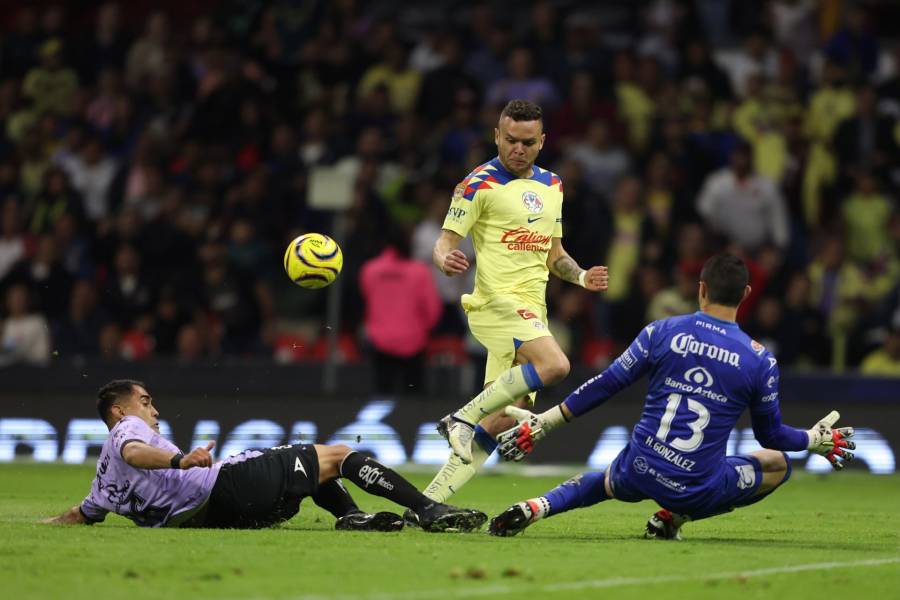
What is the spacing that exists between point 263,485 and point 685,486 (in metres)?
2.53

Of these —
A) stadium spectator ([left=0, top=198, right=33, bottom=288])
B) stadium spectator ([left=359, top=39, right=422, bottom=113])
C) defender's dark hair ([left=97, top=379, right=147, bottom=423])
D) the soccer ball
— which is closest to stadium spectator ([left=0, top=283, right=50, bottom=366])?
stadium spectator ([left=0, top=198, right=33, bottom=288])

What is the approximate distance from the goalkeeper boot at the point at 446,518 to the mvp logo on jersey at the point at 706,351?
65.7 inches

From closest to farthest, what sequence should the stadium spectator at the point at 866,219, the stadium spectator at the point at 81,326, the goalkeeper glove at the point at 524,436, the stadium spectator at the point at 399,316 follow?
the goalkeeper glove at the point at 524,436 → the stadium spectator at the point at 399,316 → the stadium spectator at the point at 81,326 → the stadium spectator at the point at 866,219

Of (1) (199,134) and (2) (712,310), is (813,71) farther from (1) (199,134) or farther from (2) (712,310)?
(2) (712,310)

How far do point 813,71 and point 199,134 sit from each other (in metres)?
8.33

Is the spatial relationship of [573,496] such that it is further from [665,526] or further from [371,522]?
[371,522]

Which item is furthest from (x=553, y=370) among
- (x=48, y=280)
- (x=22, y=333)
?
(x=48, y=280)

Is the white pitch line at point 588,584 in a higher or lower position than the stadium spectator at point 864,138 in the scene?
lower

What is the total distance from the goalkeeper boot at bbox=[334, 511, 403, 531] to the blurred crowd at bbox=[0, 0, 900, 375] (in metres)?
7.79

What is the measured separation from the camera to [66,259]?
66.5ft

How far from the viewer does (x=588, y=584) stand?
24.4 feet

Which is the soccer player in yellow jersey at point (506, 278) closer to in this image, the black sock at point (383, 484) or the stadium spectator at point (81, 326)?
the black sock at point (383, 484)

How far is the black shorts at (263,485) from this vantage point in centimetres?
958

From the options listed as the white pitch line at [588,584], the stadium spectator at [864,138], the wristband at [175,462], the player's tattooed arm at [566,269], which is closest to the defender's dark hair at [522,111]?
the player's tattooed arm at [566,269]
